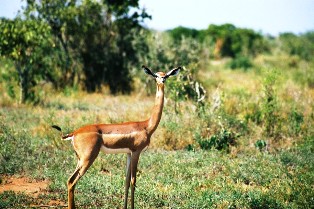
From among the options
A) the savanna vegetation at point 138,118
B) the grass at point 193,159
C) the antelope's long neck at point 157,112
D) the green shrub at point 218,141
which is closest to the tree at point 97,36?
the savanna vegetation at point 138,118

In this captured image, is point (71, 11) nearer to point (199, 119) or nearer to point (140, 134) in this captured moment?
point (199, 119)

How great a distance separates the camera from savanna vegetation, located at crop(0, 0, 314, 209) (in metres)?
6.88

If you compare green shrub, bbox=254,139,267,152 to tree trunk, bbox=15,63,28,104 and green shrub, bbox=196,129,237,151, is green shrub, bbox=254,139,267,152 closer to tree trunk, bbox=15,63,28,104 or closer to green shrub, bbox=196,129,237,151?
green shrub, bbox=196,129,237,151

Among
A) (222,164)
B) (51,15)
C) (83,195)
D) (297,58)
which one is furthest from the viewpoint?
(297,58)

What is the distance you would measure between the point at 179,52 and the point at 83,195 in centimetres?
1239

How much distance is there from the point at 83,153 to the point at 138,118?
20.7ft

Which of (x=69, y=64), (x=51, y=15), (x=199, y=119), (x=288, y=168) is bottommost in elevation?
(x=288, y=168)

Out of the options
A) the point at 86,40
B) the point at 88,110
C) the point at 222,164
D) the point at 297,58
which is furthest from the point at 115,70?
the point at 297,58

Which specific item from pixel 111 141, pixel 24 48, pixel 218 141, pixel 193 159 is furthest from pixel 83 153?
pixel 24 48

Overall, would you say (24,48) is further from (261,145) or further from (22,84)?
(261,145)

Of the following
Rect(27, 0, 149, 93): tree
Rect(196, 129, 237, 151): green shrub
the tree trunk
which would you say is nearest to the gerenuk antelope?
Rect(196, 129, 237, 151): green shrub

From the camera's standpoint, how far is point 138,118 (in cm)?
1177

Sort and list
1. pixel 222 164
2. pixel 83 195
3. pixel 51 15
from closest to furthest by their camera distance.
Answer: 1. pixel 83 195
2. pixel 222 164
3. pixel 51 15

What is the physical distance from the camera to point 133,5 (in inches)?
693
